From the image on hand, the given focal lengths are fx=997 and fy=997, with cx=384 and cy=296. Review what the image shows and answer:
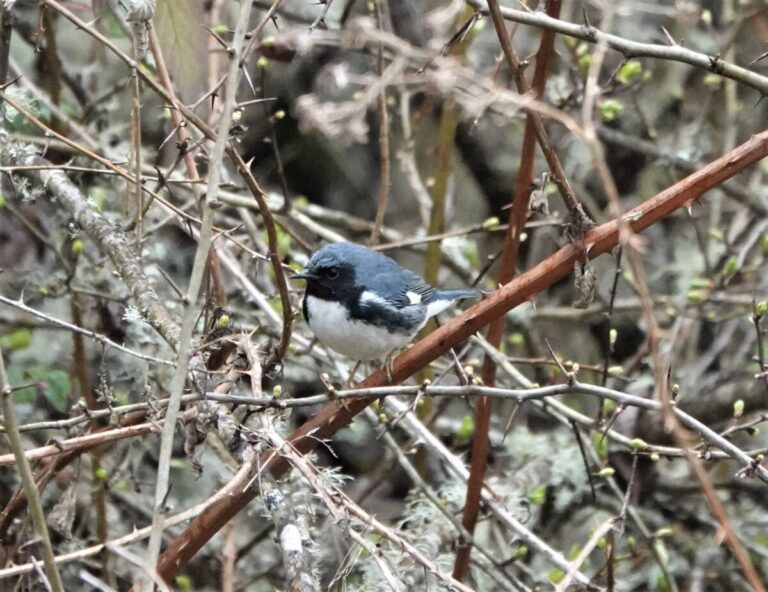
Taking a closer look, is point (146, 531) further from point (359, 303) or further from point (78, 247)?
point (78, 247)

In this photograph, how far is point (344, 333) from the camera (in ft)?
11.7

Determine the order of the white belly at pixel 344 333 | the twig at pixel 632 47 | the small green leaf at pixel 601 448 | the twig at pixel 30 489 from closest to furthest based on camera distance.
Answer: the twig at pixel 30 489 → the twig at pixel 632 47 → the white belly at pixel 344 333 → the small green leaf at pixel 601 448

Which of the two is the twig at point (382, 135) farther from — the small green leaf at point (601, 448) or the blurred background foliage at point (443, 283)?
the small green leaf at point (601, 448)

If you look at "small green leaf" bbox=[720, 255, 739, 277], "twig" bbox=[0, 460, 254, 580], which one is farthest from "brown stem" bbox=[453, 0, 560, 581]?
"small green leaf" bbox=[720, 255, 739, 277]

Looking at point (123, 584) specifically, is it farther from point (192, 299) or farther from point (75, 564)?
point (192, 299)

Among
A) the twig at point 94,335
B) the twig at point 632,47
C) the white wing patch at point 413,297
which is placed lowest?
the white wing patch at point 413,297

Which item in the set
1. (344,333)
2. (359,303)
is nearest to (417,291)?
(359,303)

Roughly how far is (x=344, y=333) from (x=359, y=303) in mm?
216

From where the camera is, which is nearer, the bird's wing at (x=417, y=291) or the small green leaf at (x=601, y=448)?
the small green leaf at (x=601, y=448)

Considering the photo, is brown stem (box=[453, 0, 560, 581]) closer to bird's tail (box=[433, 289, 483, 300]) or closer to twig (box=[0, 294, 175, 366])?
bird's tail (box=[433, 289, 483, 300])

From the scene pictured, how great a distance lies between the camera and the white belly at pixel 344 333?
3.57 meters

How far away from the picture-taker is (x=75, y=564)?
378 cm

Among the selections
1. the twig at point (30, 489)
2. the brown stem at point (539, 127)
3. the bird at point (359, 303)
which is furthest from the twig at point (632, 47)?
the twig at point (30, 489)

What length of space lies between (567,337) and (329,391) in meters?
3.84
